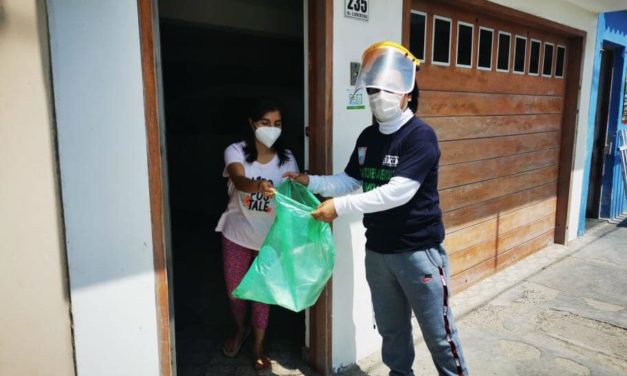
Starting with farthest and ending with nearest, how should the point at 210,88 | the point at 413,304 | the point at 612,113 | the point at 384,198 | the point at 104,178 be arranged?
1. the point at 612,113
2. the point at 210,88
3. the point at 413,304
4. the point at 384,198
5. the point at 104,178

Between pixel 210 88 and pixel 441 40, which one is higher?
pixel 441 40

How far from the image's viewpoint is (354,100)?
287 centimetres

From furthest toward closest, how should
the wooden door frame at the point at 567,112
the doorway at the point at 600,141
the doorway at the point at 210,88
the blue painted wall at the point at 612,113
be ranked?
1. the doorway at the point at 600,141
2. the blue painted wall at the point at 612,113
3. the doorway at the point at 210,88
4. the wooden door frame at the point at 567,112

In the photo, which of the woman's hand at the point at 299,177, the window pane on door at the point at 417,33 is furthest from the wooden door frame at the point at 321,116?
the window pane on door at the point at 417,33

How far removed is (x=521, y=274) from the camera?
4.79 metres

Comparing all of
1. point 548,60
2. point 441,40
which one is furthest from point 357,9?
point 548,60

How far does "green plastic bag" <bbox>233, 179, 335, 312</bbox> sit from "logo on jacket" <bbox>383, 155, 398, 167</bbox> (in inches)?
17.0

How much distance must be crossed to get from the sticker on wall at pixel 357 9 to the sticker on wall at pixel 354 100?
0.44 meters

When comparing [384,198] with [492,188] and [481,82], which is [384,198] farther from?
[492,188]

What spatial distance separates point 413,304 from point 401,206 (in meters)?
0.50

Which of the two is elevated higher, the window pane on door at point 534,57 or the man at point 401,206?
the window pane on door at point 534,57

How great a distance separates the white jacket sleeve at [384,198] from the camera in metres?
2.09

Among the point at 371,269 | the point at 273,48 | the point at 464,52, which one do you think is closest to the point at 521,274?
the point at 464,52

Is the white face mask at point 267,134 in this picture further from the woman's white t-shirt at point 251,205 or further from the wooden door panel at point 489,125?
the wooden door panel at point 489,125
